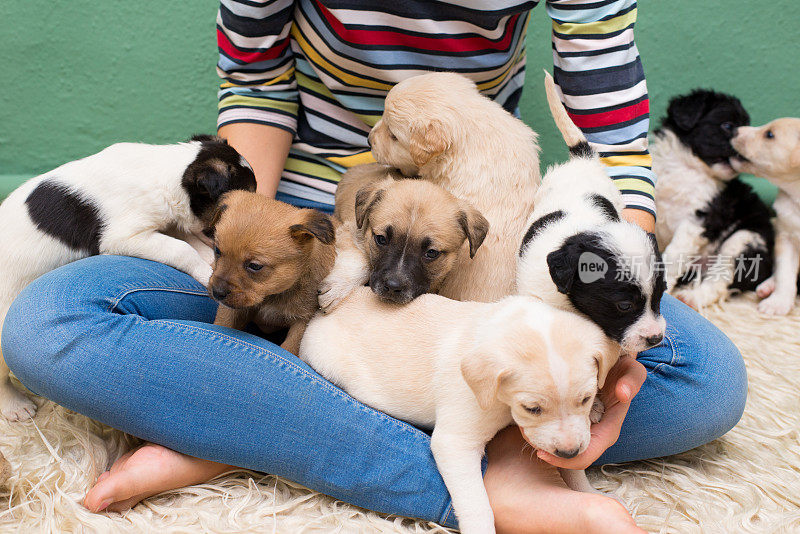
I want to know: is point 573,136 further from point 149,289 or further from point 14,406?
point 14,406

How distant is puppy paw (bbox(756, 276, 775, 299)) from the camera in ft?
9.77

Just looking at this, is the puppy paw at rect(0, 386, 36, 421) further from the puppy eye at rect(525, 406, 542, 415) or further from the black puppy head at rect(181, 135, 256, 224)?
the puppy eye at rect(525, 406, 542, 415)

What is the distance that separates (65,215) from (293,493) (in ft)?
3.22

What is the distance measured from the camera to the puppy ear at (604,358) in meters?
1.29

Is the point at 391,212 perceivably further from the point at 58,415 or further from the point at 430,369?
the point at 58,415

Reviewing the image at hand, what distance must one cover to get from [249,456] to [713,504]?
111 cm

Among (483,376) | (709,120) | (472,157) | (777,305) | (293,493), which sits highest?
(709,120)

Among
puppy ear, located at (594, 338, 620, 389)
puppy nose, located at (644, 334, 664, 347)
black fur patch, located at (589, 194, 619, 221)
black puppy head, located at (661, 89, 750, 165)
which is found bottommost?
puppy ear, located at (594, 338, 620, 389)

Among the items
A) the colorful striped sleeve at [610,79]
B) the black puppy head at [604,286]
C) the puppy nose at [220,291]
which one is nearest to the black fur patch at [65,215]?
the puppy nose at [220,291]

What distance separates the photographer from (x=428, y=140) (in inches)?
71.2

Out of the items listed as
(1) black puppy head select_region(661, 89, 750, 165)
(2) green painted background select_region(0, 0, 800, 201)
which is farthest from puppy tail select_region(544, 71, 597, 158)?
(1) black puppy head select_region(661, 89, 750, 165)

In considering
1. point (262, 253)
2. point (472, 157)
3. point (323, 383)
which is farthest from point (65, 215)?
point (472, 157)

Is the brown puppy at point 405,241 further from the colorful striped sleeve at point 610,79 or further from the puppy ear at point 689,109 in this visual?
the puppy ear at point 689,109

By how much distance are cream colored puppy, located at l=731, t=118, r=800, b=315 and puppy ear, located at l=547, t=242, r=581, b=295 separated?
6.40 ft
